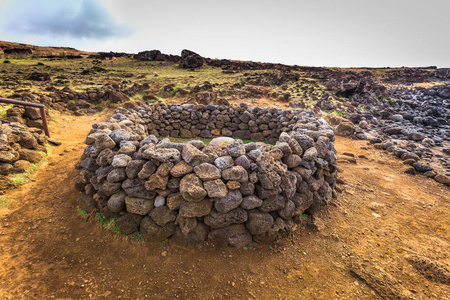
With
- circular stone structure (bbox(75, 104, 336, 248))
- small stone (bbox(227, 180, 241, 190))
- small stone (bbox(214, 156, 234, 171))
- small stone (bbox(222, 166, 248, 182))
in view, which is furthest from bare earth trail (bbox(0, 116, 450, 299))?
small stone (bbox(214, 156, 234, 171))

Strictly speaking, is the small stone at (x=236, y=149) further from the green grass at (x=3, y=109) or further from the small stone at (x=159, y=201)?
the green grass at (x=3, y=109)

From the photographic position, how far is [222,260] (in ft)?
11.3

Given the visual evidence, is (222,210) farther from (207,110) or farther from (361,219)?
(207,110)

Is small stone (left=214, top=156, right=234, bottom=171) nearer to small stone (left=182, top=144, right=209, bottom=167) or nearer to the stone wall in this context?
small stone (left=182, top=144, right=209, bottom=167)

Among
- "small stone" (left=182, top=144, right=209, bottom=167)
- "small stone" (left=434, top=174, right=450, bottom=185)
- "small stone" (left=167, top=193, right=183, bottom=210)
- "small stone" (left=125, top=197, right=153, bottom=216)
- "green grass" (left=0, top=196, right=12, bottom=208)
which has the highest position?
"small stone" (left=182, top=144, right=209, bottom=167)

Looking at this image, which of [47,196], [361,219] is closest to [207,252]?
[361,219]

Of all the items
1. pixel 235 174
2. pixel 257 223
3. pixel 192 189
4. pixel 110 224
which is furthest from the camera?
pixel 110 224

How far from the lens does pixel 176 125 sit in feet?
30.7

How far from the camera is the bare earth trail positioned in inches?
118

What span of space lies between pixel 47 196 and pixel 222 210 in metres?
4.10

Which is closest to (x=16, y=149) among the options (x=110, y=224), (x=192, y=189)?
(x=110, y=224)

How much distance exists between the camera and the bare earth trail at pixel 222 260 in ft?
9.87

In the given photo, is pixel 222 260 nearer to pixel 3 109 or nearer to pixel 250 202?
pixel 250 202

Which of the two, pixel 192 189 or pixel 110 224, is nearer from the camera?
pixel 192 189
